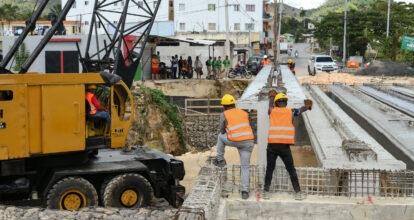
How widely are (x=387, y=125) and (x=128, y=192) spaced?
320 inches

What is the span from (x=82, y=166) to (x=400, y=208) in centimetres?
549

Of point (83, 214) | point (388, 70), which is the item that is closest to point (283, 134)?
point (83, 214)

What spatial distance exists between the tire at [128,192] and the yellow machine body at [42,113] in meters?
0.89

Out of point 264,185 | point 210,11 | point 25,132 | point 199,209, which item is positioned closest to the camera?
point 199,209

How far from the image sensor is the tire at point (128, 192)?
9.55 meters

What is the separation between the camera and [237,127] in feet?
27.2

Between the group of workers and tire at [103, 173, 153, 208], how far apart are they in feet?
6.68

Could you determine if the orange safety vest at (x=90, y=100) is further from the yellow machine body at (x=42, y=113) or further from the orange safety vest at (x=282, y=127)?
the orange safety vest at (x=282, y=127)

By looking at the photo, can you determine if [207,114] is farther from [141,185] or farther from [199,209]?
[199,209]

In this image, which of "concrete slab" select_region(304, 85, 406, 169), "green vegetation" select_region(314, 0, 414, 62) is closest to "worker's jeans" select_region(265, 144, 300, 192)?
"concrete slab" select_region(304, 85, 406, 169)

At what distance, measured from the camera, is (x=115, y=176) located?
9.75m

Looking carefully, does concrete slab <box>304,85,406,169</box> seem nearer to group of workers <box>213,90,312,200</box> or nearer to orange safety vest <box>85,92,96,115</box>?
group of workers <box>213,90,312,200</box>

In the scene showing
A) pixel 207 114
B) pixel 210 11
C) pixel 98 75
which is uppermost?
pixel 210 11

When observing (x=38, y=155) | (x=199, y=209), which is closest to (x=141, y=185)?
(x=38, y=155)
